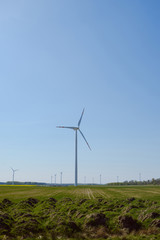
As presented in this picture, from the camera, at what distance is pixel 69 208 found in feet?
102

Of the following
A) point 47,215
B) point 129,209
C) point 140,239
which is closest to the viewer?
point 140,239

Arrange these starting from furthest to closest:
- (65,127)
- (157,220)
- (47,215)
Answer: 1. (65,127)
2. (47,215)
3. (157,220)

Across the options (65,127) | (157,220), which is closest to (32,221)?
(157,220)

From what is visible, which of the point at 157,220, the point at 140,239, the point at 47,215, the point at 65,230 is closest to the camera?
the point at 140,239

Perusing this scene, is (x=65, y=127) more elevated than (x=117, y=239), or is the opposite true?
(x=65, y=127)

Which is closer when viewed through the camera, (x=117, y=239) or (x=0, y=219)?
(x=117, y=239)

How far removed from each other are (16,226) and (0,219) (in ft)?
6.59

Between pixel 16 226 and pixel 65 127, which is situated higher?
pixel 65 127

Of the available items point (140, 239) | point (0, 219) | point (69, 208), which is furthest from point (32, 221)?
point (140, 239)

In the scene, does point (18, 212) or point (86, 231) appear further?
point (18, 212)

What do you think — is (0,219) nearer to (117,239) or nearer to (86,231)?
(86,231)

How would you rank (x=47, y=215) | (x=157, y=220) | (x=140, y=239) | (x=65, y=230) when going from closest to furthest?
(x=140, y=239) → (x=65, y=230) → (x=157, y=220) → (x=47, y=215)

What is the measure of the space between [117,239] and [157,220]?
242 inches

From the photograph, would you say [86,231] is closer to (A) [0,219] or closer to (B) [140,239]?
(B) [140,239]
